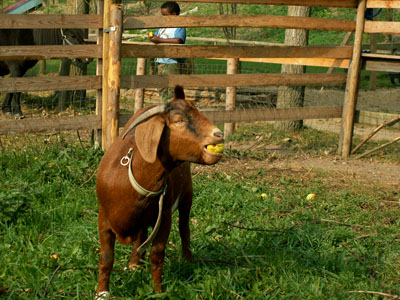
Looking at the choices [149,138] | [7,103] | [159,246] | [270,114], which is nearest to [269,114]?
[270,114]

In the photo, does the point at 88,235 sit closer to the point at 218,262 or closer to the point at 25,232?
the point at 25,232

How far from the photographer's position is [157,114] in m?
3.05

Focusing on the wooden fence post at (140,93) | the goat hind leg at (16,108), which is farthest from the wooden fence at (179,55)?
Result: the goat hind leg at (16,108)

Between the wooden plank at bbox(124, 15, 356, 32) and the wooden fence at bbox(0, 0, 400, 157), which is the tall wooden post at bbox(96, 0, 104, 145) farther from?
the wooden plank at bbox(124, 15, 356, 32)

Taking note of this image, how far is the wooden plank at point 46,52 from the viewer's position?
5.96 meters

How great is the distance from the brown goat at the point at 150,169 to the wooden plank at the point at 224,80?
3120mm

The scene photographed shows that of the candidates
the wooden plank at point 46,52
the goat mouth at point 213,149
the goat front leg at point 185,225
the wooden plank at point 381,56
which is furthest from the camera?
the wooden plank at point 381,56

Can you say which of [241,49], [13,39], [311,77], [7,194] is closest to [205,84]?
[241,49]

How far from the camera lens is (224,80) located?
705cm

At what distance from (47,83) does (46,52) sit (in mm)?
353

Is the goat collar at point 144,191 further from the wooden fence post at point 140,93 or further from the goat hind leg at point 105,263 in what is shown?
the wooden fence post at point 140,93

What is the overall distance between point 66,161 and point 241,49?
9.17 feet

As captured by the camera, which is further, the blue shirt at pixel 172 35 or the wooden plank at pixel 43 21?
the blue shirt at pixel 172 35

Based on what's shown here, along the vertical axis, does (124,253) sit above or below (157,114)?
below
